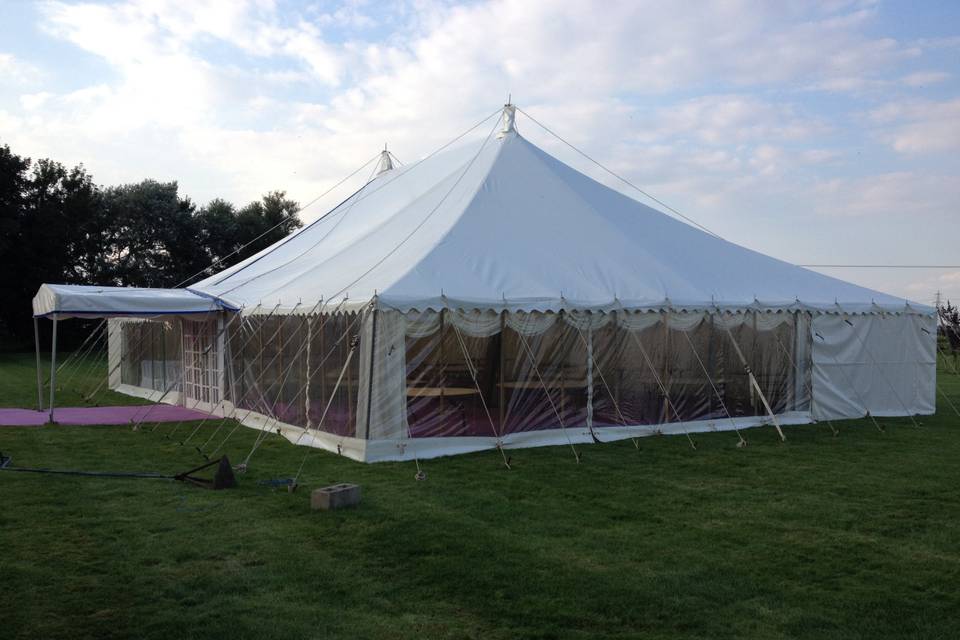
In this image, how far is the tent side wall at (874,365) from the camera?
11.0 meters

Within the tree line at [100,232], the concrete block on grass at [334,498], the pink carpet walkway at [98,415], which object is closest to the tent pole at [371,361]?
the concrete block on grass at [334,498]

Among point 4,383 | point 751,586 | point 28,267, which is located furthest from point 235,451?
point 28,267

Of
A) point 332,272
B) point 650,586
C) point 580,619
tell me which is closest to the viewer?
point 580,619

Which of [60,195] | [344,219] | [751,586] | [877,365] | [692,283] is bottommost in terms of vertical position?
[751,586]

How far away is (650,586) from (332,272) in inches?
253

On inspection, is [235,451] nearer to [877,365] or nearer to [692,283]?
[692,283]

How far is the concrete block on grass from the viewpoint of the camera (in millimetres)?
5824

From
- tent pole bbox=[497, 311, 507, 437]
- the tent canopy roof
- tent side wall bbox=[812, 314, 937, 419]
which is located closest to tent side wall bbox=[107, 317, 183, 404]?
the tent canopy roof

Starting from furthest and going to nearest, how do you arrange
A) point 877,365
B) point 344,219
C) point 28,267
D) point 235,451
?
point 28,267, point 344,219, point 877,365, point 235,451

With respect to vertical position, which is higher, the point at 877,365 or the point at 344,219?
the point at 344,219

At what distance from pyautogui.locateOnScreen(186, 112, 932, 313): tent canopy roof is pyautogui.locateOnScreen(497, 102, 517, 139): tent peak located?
0.04 m

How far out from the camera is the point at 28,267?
89.4ft

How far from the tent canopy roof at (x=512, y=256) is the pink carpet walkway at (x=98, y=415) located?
1795 millimetres

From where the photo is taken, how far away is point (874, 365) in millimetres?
11594
